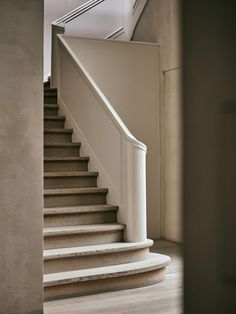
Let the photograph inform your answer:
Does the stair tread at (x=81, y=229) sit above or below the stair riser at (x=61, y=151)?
below

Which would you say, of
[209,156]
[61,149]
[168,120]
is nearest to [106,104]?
[61,149]

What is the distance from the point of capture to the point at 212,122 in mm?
372

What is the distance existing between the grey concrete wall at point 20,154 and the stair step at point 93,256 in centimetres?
86

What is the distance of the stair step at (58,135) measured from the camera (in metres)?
6.15

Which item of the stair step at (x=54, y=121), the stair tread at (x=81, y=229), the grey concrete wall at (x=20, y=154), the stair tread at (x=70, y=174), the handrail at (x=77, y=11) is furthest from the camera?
the handrail at (x=77, y=11)

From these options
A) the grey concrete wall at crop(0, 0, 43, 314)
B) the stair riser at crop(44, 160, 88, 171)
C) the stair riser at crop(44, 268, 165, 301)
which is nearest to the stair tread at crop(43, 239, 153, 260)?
the stair riser at crop(44, 268, 165, 301)

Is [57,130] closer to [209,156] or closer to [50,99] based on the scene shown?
[50,99]

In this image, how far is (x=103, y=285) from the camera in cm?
425

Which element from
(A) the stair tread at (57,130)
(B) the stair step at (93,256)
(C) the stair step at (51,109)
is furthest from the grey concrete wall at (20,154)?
(C) the stair step at (51,109)

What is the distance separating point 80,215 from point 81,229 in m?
0.40

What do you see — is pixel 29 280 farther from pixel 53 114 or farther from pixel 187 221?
pixel 53 114

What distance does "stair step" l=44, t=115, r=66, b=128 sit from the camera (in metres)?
6.36

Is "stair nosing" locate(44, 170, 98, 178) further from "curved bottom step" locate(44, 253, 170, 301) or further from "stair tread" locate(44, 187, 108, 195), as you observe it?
"curved bottom step" locate(44, 253, 170, 301)

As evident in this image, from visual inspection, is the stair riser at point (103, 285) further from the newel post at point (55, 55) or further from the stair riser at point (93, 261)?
the newel post at point (55, 55)
